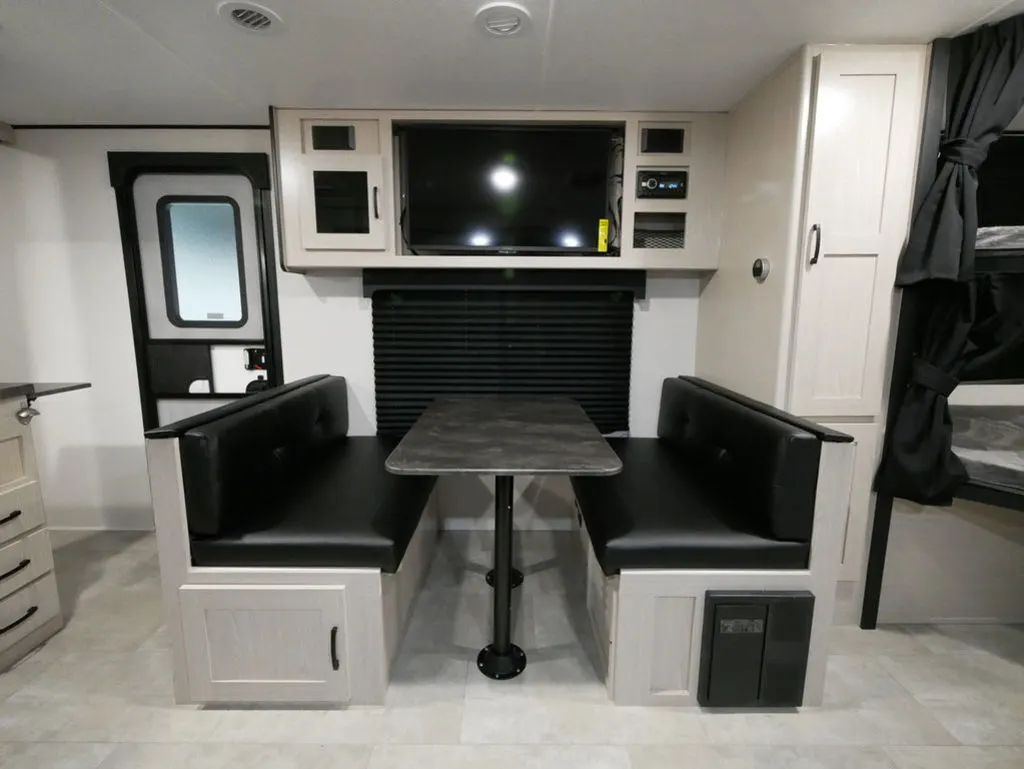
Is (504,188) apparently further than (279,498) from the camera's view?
Yes

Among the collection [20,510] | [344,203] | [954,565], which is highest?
[344,203]

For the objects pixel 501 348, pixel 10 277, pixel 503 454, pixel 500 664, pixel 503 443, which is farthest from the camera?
pixel 501 348

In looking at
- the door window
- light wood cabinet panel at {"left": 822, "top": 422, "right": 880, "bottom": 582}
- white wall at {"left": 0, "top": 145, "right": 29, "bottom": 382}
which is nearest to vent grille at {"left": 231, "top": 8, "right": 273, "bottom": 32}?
the door window

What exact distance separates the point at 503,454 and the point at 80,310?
2.70 meters

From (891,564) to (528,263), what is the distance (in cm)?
203

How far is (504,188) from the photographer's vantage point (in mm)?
2305

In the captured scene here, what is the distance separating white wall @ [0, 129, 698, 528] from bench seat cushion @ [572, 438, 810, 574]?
3.19ft

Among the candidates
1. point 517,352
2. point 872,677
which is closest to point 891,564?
Result: point 872,677

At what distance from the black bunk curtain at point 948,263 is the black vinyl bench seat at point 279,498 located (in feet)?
6.21

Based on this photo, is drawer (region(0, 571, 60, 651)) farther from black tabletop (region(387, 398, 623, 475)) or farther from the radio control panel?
the radio control panel

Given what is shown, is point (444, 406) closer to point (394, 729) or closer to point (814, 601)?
point (394, 729)

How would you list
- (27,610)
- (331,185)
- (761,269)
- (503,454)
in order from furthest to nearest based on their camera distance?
(331,185)
(761,269)
(27,610)
(503,454)

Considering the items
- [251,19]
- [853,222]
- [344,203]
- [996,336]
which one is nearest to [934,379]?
[996,336]

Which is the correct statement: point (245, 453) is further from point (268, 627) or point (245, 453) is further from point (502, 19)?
point (502, 19)
